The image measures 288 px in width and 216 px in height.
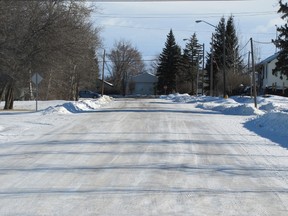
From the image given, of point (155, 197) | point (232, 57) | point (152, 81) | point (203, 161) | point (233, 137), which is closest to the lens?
point (155, 197)

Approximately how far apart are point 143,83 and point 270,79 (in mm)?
67045

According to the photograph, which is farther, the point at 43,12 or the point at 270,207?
the point at 43,12

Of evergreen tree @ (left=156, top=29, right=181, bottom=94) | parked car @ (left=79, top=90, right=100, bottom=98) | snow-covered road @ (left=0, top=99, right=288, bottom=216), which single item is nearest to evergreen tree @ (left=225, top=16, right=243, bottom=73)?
evergreen tree @ (left=156, top=29, right=181, bottom=94)

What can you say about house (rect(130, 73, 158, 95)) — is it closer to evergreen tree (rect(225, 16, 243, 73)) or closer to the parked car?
the parked car

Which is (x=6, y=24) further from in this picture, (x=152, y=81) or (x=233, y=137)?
(x=152, y=81)

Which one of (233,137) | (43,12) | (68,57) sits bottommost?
(233,137)

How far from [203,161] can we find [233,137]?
5.69m

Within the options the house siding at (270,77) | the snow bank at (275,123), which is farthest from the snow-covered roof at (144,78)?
the snow bank at (275,123)

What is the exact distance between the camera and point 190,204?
7.23 m

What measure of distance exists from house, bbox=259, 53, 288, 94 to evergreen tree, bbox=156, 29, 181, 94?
93.4 ft

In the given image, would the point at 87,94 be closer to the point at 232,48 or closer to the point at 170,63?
the point at 170,63

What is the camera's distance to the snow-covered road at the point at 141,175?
710cm

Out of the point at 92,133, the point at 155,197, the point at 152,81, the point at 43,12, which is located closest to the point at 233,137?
the point at 92,133

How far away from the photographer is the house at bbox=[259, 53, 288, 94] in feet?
233
